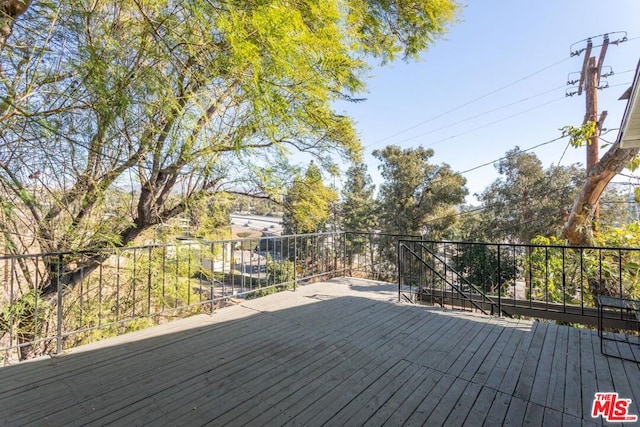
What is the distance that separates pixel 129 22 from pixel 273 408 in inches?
129

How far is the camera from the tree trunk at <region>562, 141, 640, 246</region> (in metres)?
5.88

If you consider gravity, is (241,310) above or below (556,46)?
below

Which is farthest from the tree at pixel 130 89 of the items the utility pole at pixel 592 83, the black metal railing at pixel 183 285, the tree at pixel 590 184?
the utility pole at pixel 592 83

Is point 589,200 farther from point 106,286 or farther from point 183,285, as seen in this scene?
point 106,286

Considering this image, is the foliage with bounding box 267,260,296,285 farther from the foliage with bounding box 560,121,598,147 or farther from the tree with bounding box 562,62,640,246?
the foliage with bounding box 560,121,598,147

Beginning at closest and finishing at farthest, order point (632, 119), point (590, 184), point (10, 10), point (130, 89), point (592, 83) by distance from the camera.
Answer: point (10, 10) → point (130, 89) → point (632, 119) → point (590, 184) → point (592, 83)

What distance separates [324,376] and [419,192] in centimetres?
1553

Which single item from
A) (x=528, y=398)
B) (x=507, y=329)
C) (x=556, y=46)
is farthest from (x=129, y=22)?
(x=556, y=46)

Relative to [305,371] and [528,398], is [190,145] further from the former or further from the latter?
[528,398]

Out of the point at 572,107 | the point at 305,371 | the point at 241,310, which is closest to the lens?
the point at 305,371

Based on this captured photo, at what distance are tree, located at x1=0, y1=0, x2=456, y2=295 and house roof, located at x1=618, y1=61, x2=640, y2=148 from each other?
2886 mm

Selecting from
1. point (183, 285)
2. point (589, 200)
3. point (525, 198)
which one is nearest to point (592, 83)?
point (589, 200)

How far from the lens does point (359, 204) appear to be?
771 inches

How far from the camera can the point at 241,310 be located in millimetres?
3828
